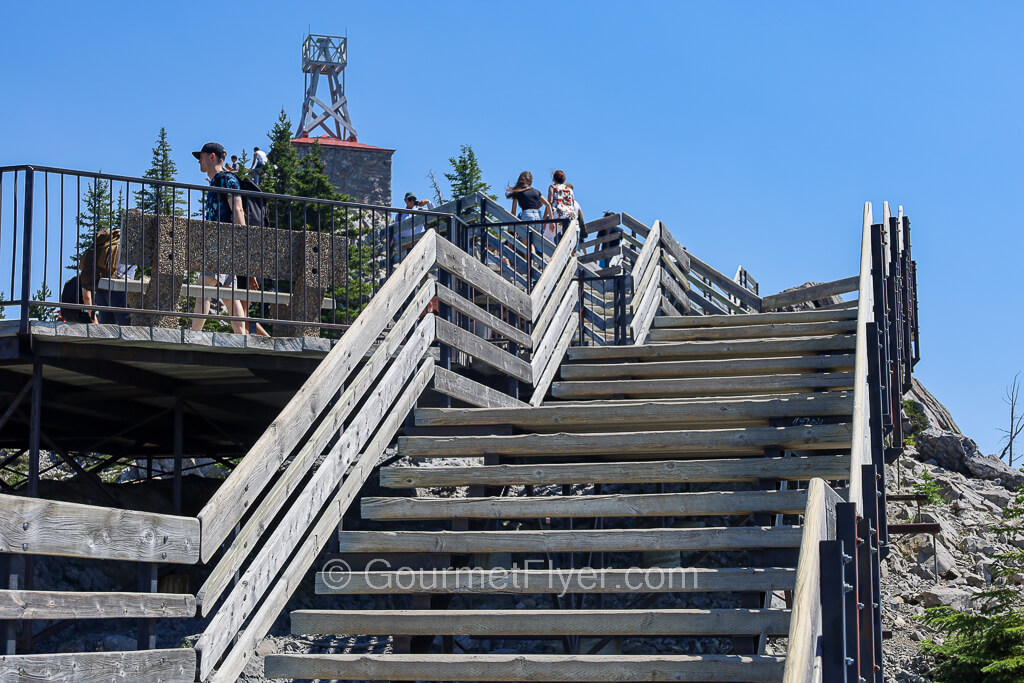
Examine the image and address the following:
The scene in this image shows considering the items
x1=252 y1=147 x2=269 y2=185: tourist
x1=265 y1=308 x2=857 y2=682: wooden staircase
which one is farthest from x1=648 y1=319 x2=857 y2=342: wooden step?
x1=252 y1=147 x2=269 y2=185: tourist

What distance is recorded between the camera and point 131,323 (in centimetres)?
938

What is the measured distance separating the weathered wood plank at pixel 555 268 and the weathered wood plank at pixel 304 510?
52.2 inches

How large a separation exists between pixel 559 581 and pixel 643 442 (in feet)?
4.74

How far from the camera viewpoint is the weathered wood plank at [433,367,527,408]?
26.9 ft

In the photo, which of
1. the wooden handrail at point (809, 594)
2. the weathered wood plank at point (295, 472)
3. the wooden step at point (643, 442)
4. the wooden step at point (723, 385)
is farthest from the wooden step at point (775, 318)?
the wooden handrail at point (809, 594)

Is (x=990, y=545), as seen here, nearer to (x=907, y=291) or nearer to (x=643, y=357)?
(x=907, y=291)

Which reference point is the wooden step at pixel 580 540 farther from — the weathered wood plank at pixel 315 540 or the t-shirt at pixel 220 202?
the t-shirt at pixel 220 202

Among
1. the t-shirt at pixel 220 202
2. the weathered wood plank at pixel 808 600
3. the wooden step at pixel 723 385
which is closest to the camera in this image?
the weathered wood plank at pixel 808 600

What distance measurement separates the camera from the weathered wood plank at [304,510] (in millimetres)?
5367

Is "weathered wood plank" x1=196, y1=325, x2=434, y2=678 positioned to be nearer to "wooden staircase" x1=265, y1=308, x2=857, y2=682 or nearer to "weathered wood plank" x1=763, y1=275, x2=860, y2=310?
Result: "wooden staircase" x1=265, y1=308, x2=857, y2=682

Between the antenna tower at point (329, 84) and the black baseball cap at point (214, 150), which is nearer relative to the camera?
the black baseball cap at point (214, 150)

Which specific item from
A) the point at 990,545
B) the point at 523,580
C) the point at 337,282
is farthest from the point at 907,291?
the point at 523,580

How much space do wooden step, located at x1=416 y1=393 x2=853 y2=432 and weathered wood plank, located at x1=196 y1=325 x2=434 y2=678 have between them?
20.3 inches

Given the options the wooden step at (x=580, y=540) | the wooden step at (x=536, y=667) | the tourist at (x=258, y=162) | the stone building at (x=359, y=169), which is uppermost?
the stone building at (x=359, y=169)
